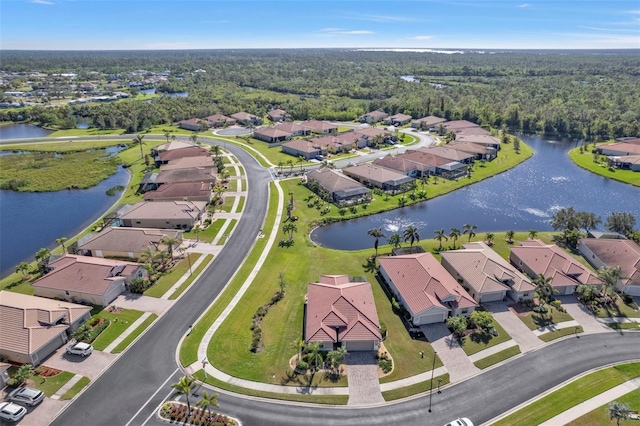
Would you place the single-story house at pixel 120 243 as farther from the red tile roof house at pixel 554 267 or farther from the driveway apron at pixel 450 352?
the red tile roof house at pixel 554 267

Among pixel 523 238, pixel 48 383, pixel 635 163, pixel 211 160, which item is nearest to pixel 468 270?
pixel 523 238

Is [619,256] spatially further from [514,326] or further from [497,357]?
[497,357]

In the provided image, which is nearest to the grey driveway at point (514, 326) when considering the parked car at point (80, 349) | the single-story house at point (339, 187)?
the single-story house at point (339, 187)

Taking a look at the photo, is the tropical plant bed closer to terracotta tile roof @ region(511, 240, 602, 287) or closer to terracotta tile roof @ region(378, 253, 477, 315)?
terracotta tile roof @ region(378, 253, 477, 315)

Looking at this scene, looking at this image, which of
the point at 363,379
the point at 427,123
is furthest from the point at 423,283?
the point at 427,123

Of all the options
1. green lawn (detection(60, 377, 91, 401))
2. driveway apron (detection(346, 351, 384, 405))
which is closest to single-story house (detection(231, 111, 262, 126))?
green lawn (detection(60, 377, 91, 401))

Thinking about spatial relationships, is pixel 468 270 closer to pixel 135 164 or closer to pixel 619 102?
pixel 135 164
